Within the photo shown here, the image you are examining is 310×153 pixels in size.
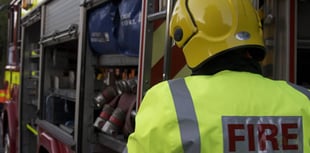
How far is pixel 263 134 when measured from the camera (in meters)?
1.62

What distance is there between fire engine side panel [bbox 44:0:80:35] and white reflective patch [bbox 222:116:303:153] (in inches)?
99.1

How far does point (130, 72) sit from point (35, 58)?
3.07 m

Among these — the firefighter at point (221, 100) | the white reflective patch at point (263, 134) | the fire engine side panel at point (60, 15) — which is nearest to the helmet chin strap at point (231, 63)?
the firefighter at point (221, 100)

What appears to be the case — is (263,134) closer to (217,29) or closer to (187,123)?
(187,123)

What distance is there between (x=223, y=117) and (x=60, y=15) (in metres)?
3.20

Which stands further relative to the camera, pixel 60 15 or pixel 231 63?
pixel 60 15

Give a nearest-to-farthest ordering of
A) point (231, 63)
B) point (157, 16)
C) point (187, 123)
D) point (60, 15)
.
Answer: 1. point (187, 123)
2. point (231, 63)
3. point (157, 16)
4. point (60, 15)

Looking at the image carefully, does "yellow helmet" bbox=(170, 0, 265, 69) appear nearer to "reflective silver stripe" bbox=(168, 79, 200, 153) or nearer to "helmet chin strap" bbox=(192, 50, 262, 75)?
"helmet chin strap" bbox=(192, 50, 262, 75)

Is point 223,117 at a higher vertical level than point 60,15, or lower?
lower

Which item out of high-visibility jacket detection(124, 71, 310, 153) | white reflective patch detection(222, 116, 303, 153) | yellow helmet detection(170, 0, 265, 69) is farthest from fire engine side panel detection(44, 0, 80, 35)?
white reflective patch detection(222, 116, 303, 153)

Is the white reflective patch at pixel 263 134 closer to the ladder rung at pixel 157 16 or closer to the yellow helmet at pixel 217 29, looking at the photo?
the yellow helmet at pixel 217 29

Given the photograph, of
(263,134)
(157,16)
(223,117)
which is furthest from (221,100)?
(157,16)

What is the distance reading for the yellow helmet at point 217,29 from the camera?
5.62 feet

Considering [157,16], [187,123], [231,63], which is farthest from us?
[157,16]
